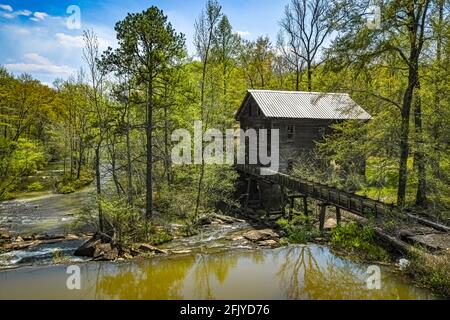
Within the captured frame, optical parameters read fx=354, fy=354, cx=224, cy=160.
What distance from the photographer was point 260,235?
59.2 ft

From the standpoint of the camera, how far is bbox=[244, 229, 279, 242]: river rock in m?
17.7

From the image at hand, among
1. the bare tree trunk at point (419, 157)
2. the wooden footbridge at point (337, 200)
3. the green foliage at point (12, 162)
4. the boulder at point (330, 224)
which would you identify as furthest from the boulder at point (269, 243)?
the green foliage at point (12, 162)

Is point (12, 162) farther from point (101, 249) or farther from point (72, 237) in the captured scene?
point (101, 249)

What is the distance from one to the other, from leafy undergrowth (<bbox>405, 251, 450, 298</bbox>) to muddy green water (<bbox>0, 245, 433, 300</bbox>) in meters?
0.37

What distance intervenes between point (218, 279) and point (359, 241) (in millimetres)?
6316

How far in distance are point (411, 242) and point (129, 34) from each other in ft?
50.0

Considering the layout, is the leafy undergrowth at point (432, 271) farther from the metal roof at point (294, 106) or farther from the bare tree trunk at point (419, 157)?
the metal roof at point (294, 106)

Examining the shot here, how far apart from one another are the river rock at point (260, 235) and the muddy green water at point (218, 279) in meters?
2.38

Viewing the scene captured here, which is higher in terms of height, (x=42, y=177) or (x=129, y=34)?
(x=129, y=34)

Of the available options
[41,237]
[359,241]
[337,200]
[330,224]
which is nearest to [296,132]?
[330,224]

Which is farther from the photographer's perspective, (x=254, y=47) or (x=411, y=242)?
(x=254, y=47)

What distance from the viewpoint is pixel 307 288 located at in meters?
11.5

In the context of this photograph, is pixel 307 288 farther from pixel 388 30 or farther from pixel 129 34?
pixel 129 34
